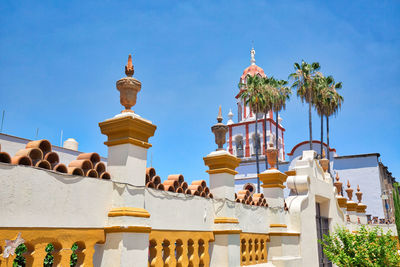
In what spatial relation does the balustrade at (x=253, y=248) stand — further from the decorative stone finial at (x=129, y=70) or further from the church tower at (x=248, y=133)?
the church tower at (x=248, y=133)

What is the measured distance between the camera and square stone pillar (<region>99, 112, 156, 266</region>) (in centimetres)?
521

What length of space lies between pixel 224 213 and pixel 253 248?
6.62 ft

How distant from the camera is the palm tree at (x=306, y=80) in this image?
34938 millimetres

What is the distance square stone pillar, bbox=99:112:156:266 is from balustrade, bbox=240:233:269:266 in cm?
368

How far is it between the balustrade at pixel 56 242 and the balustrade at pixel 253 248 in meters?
4.35

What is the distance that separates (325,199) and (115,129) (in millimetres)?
10679

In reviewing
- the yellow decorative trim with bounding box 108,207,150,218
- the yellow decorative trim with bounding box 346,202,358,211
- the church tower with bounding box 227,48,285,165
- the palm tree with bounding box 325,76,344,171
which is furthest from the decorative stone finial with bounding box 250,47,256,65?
the yellow decorative trim with bounding box 108,207,150,218

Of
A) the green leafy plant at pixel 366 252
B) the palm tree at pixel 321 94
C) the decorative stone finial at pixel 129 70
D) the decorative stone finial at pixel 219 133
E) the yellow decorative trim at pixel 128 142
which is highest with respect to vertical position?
the palm tree at pixel 321 94

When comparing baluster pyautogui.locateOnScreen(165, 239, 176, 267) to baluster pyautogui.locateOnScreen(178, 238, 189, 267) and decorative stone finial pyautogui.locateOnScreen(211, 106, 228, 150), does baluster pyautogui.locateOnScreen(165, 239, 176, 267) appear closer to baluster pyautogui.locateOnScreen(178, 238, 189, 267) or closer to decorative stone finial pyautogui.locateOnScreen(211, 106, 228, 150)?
baluster pyautogui.locateOnScreen(178, 238, 189, 267)

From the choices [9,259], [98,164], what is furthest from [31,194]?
[98,164]

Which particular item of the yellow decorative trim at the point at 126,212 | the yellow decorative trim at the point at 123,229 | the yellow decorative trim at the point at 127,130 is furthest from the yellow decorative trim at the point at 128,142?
the yellow decorative trim at the point at 123,229

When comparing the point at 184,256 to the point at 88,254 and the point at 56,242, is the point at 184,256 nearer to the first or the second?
the point at 88,254

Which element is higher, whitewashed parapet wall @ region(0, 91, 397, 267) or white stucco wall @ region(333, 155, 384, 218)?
white stucco wall @ region(333, 155, 384, 218)

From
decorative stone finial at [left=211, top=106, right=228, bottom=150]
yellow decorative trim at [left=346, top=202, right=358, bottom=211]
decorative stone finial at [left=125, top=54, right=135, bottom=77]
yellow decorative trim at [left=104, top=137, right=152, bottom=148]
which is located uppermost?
decorative stone finial at [left=125, top=54, right=135, bottom=77]
